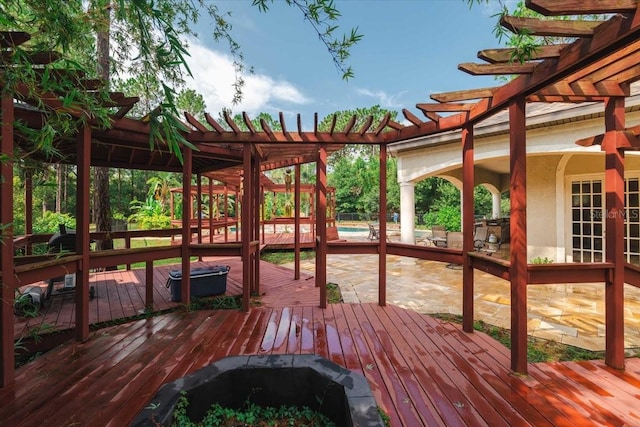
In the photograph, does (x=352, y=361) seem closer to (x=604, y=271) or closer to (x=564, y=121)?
(x=604, y=271)

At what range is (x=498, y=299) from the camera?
496cm

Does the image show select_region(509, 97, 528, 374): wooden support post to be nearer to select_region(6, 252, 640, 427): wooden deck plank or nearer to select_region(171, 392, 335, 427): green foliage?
select_region(6, 252, 640, 427): wooden deck plank

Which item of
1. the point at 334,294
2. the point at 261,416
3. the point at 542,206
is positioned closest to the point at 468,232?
the point at 261,416

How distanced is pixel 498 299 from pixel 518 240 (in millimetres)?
3333

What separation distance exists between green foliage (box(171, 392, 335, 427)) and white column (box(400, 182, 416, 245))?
22.7 feet

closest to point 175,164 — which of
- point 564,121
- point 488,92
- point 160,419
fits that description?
point 160,419

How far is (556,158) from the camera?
6871 millimetres

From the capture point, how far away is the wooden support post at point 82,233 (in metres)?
2.75

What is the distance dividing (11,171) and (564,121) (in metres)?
8.39

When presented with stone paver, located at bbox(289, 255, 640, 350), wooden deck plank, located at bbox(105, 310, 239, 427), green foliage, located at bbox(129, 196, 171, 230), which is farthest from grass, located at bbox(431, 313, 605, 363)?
green foliage, located at bbox(129, 196, 171, 230)

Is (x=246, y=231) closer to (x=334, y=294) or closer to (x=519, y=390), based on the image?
(x=334, y=294)

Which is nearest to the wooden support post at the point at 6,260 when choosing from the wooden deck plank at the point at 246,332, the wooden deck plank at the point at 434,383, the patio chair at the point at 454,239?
the wooden deck plank at the point at 246,332

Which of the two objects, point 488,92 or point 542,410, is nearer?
point 542,410

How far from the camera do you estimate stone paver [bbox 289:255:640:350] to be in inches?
143
